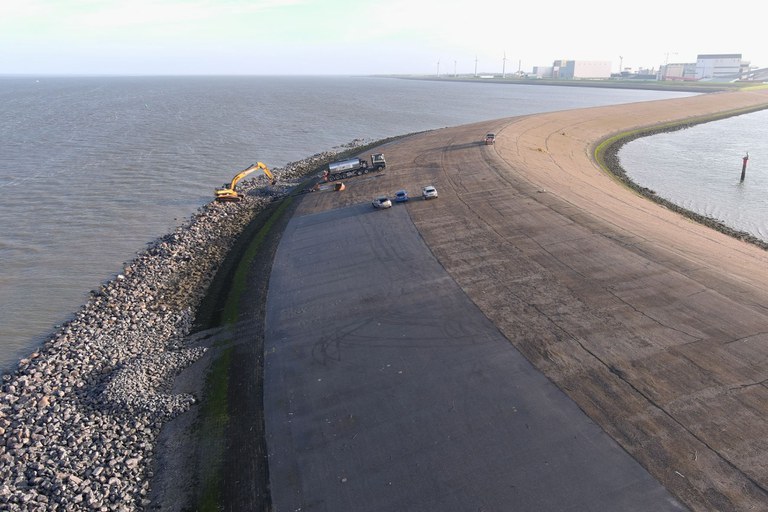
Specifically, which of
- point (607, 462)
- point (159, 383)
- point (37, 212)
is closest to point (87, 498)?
point (159, 383)

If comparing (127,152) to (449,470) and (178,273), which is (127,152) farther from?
(449,470)

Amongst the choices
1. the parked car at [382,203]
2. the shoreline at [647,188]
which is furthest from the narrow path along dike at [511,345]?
the shoreline at [647,188]

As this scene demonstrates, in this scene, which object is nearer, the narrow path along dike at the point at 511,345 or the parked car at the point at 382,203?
the narrow path along dike at the point at 511,345

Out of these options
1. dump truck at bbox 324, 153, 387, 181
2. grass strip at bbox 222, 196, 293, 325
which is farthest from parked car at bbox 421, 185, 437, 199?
grass strip at bbox 222, 196, 293, 325

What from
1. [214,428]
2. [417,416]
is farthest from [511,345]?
[214,428]

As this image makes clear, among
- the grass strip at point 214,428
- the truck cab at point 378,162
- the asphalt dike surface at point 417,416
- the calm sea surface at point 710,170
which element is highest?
the truck cab at point 378,162

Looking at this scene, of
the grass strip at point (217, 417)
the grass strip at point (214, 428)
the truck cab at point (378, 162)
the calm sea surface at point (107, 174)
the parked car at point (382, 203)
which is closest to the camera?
Answer: the grass strip at point (214, 428)

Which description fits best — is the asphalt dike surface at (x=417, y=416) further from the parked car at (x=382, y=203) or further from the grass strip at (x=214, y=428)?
the parked car at (x=382, y=203)

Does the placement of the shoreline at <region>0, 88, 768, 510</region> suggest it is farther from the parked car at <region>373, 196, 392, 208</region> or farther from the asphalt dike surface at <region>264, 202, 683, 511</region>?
the parked car at <region>373, 196, 392, 208</region>
